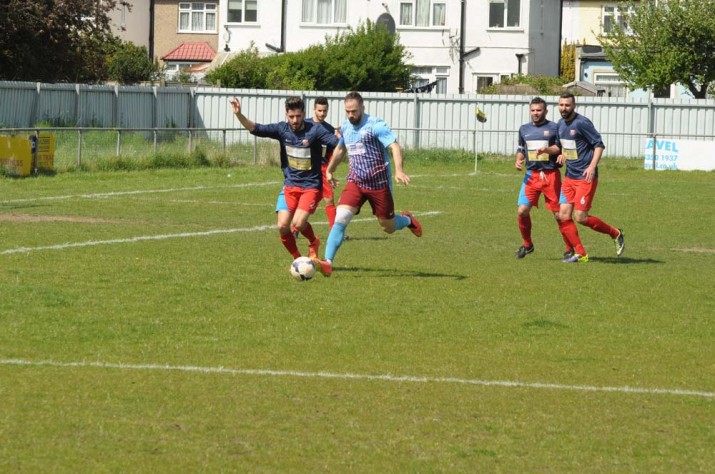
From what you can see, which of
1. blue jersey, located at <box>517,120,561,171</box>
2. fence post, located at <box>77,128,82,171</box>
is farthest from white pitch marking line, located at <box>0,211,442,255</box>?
fence post, located at <box>77,128,82,171</box>

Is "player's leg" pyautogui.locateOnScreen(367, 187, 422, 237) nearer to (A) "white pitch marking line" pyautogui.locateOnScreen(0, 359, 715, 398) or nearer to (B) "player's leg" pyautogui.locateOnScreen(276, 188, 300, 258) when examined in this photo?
(B) "player's leg" pyautogui.locateOnScreen(276, 188, 300, 258)

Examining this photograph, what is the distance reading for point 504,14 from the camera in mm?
60500

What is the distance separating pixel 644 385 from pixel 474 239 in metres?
10.2

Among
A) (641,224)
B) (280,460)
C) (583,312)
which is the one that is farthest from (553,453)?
(641,224)

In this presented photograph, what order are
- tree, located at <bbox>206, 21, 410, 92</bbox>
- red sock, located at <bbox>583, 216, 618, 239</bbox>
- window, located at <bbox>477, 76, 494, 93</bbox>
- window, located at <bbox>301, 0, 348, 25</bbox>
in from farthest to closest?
window, located at <bbox>301, 0, 348, 25</bbox>, window, located at <bbox>477, 76, 494, 93</bbox>, tree, located at <bbox>206, 21, 410, 92</bbox>, red sock, located at <bbox>583, 216, 618, 239</bbox>

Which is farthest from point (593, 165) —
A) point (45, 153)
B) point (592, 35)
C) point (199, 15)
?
point (592, 35)

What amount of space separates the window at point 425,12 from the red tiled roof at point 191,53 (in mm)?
14155

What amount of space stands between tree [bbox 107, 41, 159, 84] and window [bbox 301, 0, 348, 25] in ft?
27.7

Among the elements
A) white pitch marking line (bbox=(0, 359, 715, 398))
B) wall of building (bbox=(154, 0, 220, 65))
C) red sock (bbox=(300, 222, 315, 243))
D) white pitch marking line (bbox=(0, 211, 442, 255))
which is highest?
wall of building (bbox=(154, 0, 220, 65))

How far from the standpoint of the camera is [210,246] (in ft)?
55.0

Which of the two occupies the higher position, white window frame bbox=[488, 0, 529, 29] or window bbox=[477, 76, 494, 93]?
white window frame bbox=[488, 0, 529, 29]

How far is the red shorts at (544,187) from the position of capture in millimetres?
16062

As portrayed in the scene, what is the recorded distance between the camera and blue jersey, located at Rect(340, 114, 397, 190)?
13359 mm

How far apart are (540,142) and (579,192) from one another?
779 mm
